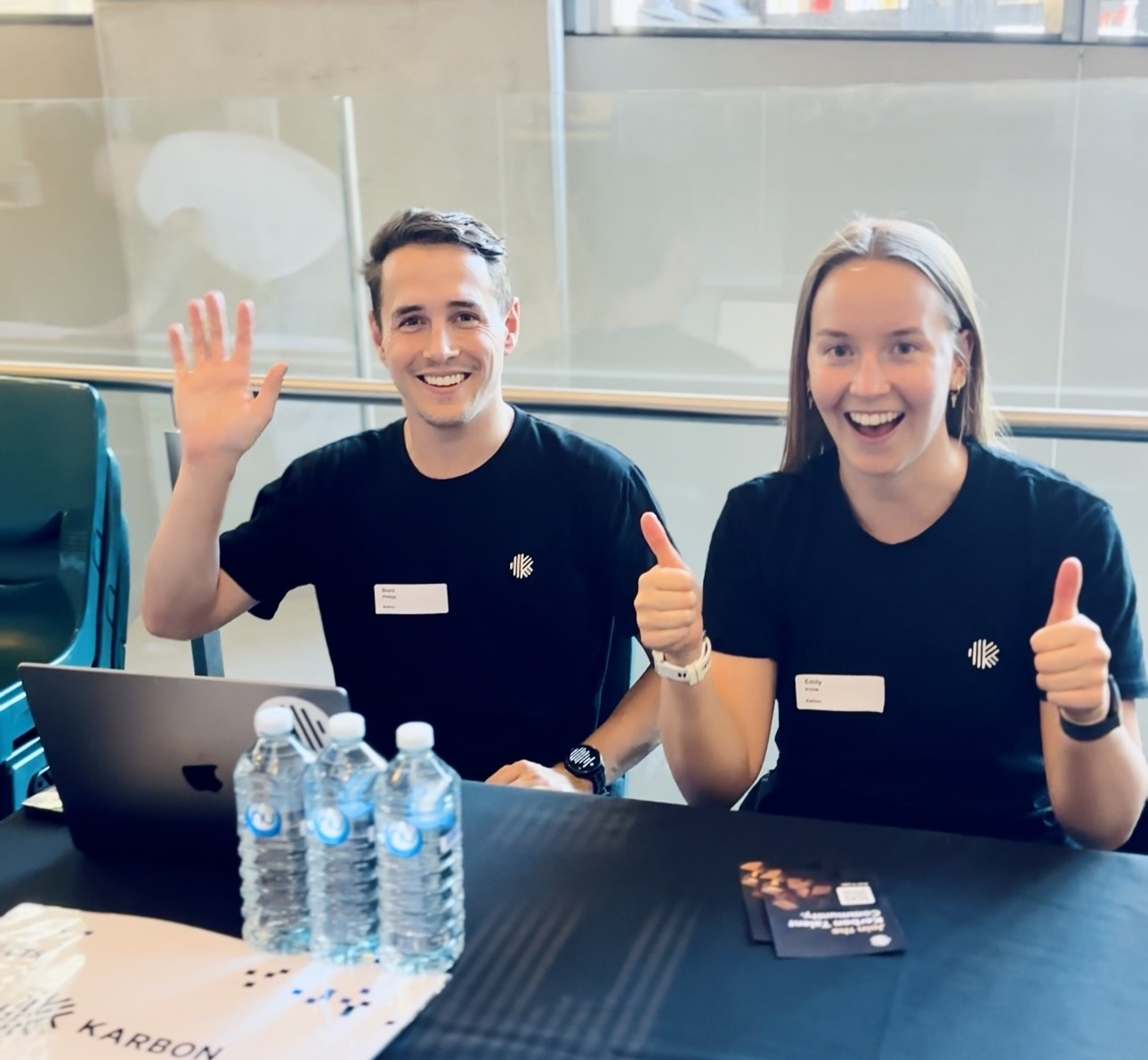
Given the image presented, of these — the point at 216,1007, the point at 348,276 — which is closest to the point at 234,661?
the point at 348,276

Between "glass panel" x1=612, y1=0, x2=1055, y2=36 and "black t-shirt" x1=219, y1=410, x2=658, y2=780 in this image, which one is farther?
"glass panel" x1=612, y1=0, x2=1055, y2=36

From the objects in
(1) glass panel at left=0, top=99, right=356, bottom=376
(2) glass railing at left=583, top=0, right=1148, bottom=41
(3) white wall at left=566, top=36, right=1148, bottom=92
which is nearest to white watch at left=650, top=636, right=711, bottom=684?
(1) glass panel at left=0, top=99, right=356, bottom=376

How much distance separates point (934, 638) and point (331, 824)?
30.4 inches

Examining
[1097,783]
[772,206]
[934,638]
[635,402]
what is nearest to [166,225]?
[772,206]

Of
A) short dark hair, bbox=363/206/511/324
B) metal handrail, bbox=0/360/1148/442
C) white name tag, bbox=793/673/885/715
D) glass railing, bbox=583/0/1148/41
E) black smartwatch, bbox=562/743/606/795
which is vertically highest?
glass railing, bbox=583/0/1148/41

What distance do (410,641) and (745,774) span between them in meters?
0.56

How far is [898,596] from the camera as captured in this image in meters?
1.46

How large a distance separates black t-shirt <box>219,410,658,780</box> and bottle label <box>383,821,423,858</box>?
2.47ft

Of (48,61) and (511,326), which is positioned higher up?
(48,61)

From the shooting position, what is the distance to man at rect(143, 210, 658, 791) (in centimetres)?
176

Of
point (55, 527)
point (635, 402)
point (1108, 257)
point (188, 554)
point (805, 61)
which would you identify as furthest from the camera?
point (805, 61)

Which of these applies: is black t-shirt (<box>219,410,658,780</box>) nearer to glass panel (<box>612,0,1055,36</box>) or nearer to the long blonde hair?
the long blonde hair

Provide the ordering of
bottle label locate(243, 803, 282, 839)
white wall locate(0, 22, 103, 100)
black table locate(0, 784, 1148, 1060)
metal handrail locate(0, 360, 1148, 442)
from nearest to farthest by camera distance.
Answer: black table locate(0, 784, 1148, 1060)
bottle label locate(243, 803, 282, 839)
metal handrail locate(0, 360, 1148, 442)
white wall locate(0, 22, 103, 100)

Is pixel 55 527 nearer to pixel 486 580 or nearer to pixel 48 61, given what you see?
pixel 486 580
